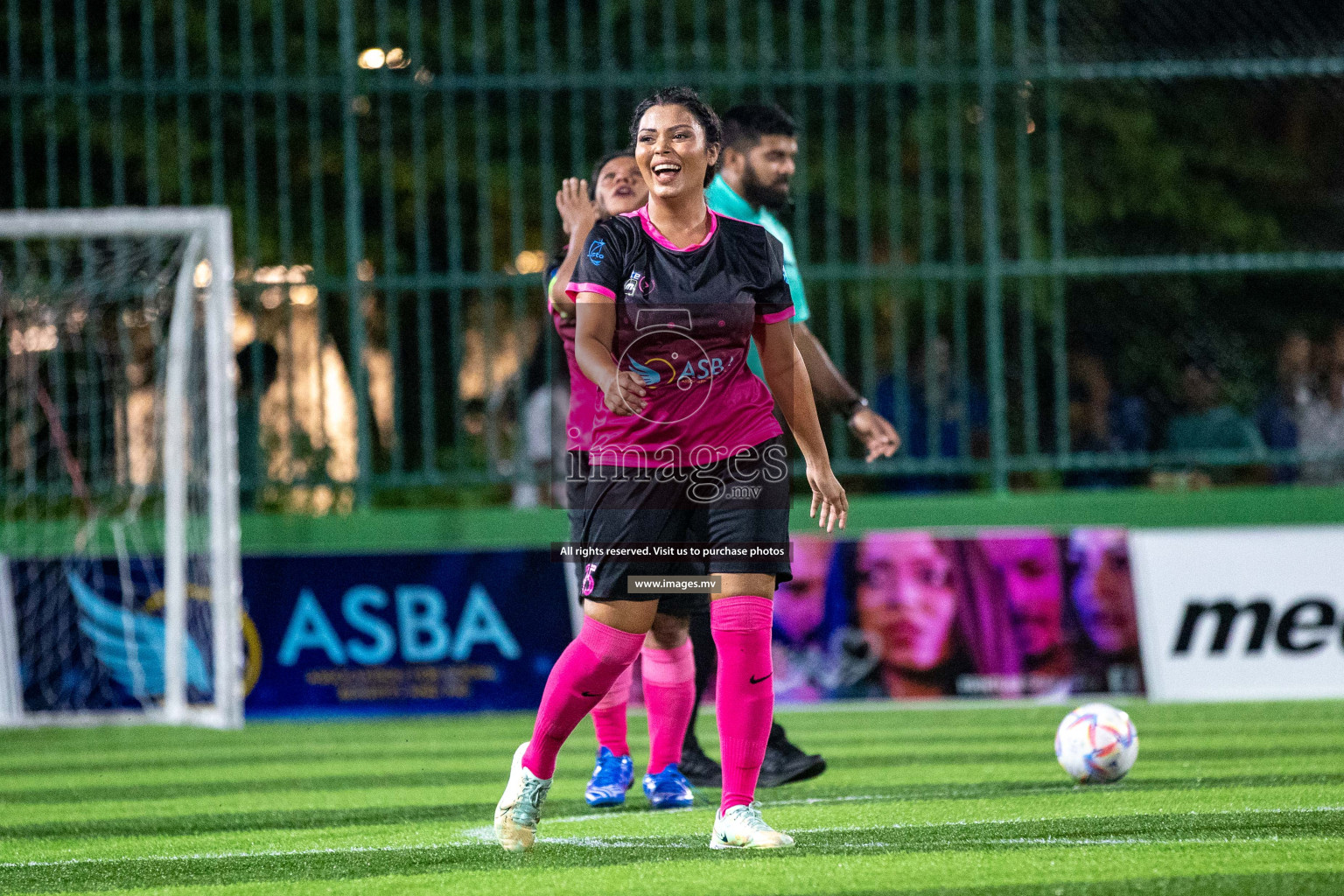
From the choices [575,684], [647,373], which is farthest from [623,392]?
[575,684]

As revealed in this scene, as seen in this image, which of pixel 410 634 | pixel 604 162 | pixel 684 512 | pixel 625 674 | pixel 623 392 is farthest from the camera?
pixel 410 634

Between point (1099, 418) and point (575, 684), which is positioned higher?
point (1099, 418)

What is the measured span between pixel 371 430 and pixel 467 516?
2.50 ft

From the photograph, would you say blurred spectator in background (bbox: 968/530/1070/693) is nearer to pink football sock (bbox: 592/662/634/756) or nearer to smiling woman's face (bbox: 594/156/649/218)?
pink football sock (bbox: 592/662/634/756)

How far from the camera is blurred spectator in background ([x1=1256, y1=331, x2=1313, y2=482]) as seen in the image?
10.3 metres

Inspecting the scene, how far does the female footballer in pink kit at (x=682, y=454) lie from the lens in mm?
4250

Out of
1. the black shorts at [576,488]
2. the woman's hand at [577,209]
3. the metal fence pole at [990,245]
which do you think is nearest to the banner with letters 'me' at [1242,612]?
the metal fence pole at [990,245]

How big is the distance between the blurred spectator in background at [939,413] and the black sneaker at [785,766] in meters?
4.68

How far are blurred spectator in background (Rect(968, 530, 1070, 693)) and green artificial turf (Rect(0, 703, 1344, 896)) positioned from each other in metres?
1.13

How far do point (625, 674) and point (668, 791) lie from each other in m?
0.41

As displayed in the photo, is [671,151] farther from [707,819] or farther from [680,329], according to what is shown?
[707,819]

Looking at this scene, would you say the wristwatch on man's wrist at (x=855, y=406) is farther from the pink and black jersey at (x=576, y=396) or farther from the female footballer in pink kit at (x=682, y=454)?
the female footballer in pink kit at (x=682, y=454)

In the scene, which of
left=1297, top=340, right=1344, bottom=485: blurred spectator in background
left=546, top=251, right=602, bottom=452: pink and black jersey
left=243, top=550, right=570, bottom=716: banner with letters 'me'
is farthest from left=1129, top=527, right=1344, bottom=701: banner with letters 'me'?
left=546, top=251, right=602, bottom=452: pink and black jersey

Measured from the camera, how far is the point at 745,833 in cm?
420
